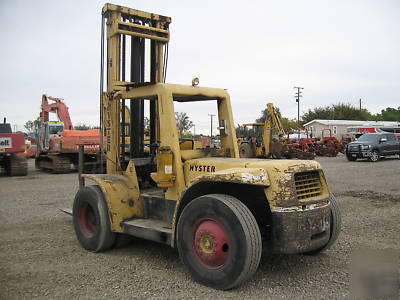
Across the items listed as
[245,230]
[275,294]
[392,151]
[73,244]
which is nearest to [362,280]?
[275,294]

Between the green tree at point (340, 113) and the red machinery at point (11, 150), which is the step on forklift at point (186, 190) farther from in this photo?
the green tree at point (340, 113)

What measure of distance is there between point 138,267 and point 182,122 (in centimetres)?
208

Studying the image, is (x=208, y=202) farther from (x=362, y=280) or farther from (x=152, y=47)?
(x=152, y=47)

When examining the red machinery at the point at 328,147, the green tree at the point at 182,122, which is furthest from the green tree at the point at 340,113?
the green tree at the point at 182,122

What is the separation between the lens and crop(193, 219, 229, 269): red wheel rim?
433 cm

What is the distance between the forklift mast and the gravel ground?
4.60 feet

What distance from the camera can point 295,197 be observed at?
14.0 ft

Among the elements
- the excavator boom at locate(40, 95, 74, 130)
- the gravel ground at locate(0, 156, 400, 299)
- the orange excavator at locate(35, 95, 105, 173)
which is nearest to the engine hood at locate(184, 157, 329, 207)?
the gravel ground at locate(0, 156, 400, 299)

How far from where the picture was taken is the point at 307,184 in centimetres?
459

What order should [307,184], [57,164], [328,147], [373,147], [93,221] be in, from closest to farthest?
1. [307,184]
2. [93,221]
3. [57,164]
4. [373,147]
5. [328,147]

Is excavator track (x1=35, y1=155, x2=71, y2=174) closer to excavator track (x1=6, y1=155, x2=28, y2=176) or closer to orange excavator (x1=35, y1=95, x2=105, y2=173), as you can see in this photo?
orange excavator (x1=35, y1=95, x2=105, y2=173)

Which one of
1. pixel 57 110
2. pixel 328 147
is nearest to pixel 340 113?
pixel 328 147

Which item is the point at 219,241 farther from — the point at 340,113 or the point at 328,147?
the point at 340,113

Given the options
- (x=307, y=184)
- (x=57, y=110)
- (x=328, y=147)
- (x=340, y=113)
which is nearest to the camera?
(x=307, y=184)
